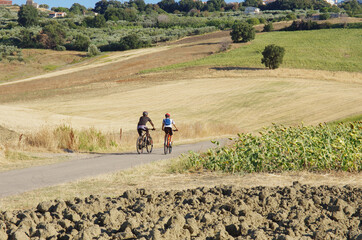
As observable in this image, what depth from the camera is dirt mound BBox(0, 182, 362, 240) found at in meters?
5.96

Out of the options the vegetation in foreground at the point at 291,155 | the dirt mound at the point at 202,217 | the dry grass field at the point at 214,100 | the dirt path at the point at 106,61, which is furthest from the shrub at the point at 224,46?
the dirt mound at the point at 202,217

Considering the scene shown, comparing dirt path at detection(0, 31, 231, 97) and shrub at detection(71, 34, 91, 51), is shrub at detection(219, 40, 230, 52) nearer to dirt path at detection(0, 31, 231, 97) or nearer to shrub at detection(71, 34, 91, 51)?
dirt path at detection(0, 31, 231, 97)

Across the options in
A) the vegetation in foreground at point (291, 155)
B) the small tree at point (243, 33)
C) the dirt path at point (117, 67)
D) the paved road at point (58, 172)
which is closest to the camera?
the paved road at point (58, 172)

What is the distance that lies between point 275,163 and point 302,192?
3652mm

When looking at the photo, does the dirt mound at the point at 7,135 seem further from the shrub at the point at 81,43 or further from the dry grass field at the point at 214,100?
the shrub at the point at 81,43

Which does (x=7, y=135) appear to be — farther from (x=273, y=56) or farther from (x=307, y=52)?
(x=307, y=52)

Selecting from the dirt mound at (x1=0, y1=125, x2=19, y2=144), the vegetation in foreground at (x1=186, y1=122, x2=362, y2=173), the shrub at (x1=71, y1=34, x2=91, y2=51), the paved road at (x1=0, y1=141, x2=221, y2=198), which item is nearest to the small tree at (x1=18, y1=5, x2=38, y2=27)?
the shrub at (x1=71, y1=34, x2=91, y2=51)

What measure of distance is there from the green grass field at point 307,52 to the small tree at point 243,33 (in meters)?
1.22

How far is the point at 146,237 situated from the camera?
5.69 meters

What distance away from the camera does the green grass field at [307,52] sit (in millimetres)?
65938

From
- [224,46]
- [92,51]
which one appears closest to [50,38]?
[92,51]

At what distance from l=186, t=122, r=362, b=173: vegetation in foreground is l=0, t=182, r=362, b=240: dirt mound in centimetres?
317

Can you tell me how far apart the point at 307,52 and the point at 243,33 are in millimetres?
13970

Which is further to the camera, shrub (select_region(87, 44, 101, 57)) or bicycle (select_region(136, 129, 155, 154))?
shrub (select_region(87, 44, 101, 57))
